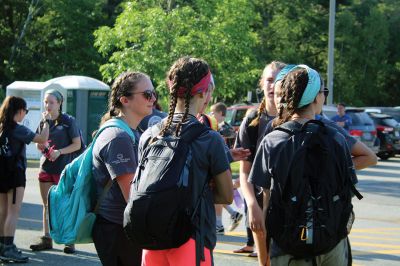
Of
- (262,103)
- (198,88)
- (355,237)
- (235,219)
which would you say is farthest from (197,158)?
(355,237)

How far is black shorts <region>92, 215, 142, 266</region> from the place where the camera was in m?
5.11

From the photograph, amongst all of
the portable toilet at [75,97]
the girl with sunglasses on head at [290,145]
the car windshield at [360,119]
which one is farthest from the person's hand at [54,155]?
the car windshield at [360,119]

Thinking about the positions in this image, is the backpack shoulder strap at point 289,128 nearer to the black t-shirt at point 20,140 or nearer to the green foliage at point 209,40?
the black t-shirt at point 20,140

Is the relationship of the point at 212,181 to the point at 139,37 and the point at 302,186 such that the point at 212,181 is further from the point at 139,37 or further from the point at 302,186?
the point at 139,37

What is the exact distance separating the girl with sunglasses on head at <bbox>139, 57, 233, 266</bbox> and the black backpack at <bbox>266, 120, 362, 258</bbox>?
30 centimetres

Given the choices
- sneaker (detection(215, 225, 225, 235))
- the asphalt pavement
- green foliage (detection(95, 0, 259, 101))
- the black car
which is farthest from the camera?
green foliage (detection(95, 0, 259, 101))

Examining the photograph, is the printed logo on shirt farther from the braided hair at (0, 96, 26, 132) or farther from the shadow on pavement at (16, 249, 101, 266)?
the braided hair at (0, 96, 26, 132)

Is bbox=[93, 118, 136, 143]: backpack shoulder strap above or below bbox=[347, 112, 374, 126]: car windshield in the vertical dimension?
above

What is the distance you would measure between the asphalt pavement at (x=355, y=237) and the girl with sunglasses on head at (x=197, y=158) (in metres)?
4.97

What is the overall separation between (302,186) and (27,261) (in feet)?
18.8

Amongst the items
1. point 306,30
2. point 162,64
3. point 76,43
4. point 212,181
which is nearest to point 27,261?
point 212,181

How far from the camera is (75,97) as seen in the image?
26625 millimetres

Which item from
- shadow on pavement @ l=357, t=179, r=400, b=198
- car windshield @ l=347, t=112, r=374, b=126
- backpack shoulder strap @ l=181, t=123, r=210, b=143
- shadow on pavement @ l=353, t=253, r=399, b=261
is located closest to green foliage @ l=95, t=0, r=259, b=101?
car windshield @ l=347, t=112, r=374, b=126

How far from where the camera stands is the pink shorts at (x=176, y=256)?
14.0 feet
